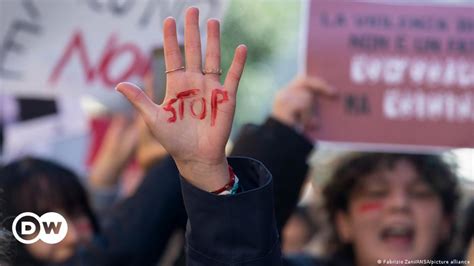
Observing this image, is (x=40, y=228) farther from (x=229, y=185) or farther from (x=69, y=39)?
(x=229, y=185)

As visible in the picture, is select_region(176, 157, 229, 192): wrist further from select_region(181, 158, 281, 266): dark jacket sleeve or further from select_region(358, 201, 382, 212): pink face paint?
select_region(358, 201, 382, 212): pink face paint

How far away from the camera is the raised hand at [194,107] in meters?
1.45

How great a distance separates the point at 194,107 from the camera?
4.88 ft

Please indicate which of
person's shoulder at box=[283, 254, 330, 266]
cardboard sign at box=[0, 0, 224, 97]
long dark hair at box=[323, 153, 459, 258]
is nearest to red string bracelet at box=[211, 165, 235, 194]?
person's shoulder at box=[283, 254, 330, 266]

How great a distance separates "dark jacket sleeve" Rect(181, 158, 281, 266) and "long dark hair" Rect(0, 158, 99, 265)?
3.28 feet

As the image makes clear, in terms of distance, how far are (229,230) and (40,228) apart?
93cm

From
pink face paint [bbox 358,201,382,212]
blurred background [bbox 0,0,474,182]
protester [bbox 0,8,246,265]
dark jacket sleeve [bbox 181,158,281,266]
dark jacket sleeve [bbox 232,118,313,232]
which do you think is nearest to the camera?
dark jacket sleeve [bbox 181,158,281,266]

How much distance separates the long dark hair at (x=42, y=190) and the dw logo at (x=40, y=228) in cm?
5

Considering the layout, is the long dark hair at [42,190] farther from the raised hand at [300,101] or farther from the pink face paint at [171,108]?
the pink face paint at [171,108]

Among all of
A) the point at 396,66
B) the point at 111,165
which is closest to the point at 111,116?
the point at 111,165

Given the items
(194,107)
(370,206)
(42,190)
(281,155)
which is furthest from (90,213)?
(194,107)

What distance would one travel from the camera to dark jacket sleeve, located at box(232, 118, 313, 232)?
2176mm

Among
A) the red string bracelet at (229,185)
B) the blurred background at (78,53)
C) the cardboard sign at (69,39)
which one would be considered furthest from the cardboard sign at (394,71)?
the red string bracelet at (229,185)

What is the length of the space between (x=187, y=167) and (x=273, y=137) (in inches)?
31.1
